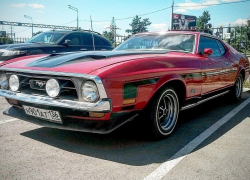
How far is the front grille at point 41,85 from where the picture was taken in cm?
252

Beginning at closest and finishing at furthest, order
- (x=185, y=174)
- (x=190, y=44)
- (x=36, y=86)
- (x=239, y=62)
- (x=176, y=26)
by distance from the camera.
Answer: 1. (x=185, y=174)
2. (x=36, y=86)
3. (x=190, y=44)
4. (x=239, y=62)
5. (x=176, y=26)

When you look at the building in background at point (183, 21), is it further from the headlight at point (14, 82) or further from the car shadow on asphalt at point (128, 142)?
the headlight at point (14, 82)

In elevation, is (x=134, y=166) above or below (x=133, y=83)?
below

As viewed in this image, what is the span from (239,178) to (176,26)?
44199mm

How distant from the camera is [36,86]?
2799 millimetres

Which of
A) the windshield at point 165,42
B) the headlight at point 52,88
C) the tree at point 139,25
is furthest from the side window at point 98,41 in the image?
the tree at point 139,25

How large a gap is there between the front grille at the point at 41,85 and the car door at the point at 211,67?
211 centimetres

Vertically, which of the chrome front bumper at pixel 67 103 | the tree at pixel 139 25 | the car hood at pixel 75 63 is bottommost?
the chrome front bumper at pixel 67 103

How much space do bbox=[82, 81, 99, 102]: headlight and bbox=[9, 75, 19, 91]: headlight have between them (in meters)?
1.04

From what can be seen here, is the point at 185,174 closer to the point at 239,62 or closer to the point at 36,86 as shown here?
the point at 36,86

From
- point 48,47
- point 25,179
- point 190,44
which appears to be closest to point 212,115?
point 190,44

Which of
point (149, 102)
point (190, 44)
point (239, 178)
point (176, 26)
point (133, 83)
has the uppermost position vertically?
point (176, 26)

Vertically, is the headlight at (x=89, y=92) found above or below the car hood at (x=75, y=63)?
below

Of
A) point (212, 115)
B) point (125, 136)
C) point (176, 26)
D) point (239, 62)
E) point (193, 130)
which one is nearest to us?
point (125, 136)
